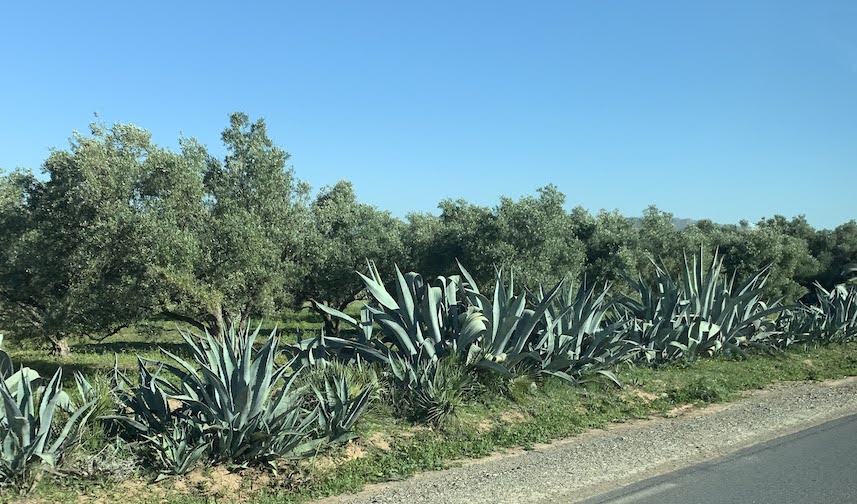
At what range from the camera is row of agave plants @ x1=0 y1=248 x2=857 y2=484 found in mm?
5438

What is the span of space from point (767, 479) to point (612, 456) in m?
1.33

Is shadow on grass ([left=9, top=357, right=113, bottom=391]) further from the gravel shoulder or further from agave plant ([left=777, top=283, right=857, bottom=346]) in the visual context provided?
agave plant ([left=777, top=283, right=857, bottom=346])

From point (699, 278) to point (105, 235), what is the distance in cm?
1237

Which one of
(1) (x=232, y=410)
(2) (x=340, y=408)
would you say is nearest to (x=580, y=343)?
(2) (x=340, y=408)

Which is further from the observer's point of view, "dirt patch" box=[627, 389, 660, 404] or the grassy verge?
"dirt patch" box=[627, 389, 660, 404]

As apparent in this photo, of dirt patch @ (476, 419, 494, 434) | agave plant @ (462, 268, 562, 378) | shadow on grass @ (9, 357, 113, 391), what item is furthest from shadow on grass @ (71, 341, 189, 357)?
dirt patch @ (476, 419, 494, 434)

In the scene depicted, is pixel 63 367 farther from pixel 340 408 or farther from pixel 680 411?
pixel 680 411

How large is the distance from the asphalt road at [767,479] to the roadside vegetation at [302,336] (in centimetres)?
160

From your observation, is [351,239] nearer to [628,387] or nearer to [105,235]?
[105,235]

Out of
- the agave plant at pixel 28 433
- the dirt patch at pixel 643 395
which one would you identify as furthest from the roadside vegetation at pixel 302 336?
the dirt patch at pixel 643 395

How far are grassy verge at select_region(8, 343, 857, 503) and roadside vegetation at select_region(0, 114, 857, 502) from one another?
0.03 meters

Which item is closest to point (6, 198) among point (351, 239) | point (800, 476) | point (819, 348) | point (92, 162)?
point (92, 162)

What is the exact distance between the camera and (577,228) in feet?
88.2

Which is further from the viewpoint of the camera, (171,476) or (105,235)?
(105,235)
